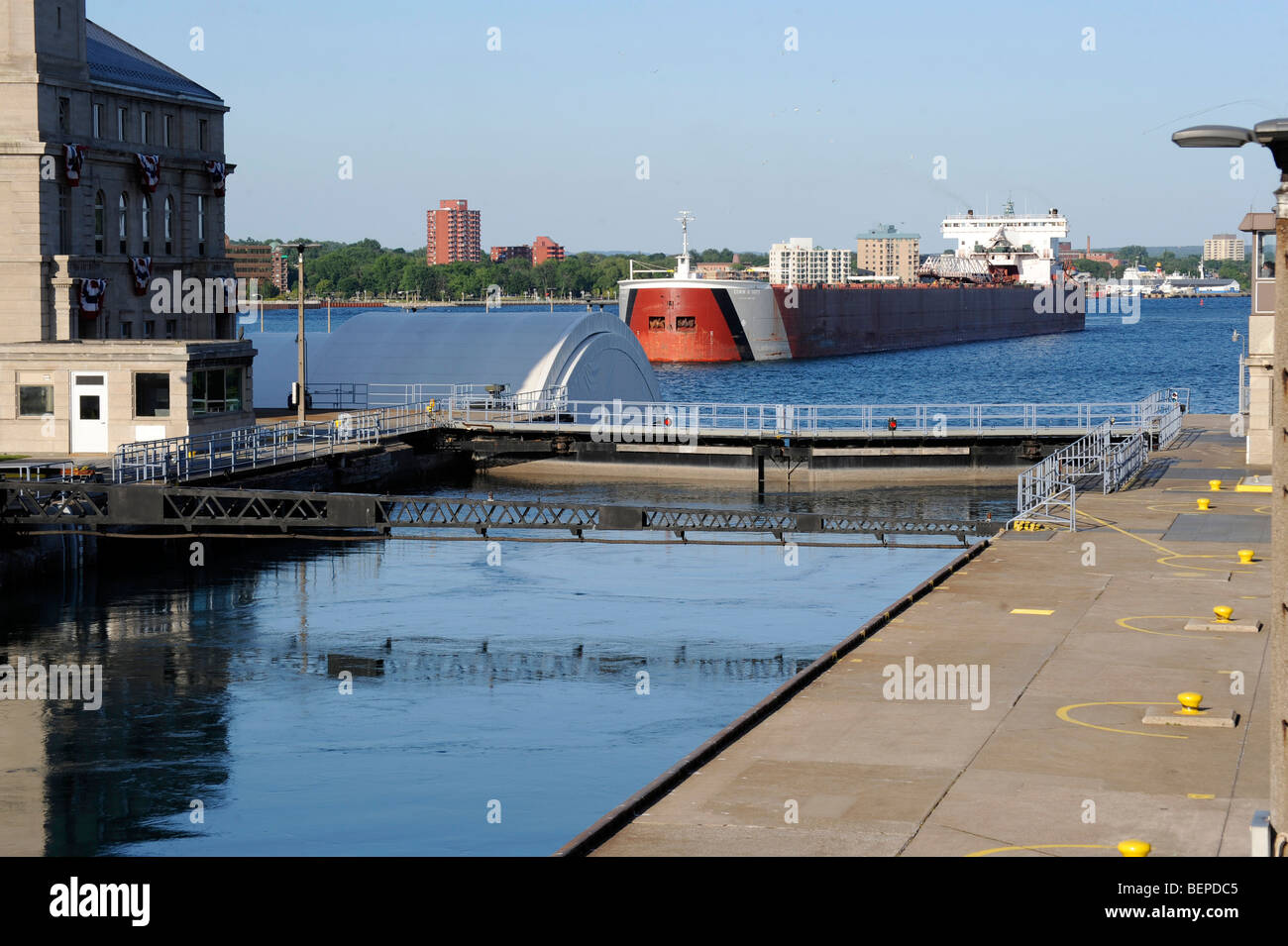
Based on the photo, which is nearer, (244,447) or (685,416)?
(244,447)

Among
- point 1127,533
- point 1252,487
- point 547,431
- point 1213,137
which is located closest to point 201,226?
point 547,431

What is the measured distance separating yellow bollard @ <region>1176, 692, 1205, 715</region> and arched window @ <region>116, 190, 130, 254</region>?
158 feet

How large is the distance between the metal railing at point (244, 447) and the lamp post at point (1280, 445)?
36.2m

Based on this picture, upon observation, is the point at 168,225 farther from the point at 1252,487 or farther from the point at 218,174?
the point at 1252,487

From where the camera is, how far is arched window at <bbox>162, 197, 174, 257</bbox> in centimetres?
6266

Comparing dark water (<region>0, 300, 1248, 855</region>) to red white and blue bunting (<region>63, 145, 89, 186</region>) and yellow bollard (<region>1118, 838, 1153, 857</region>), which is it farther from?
red white and blue bunting (<region>63, 145, 89, 186</region>)

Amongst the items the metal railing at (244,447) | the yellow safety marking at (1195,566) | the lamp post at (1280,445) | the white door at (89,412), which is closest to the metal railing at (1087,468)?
the yellow safety marking at (1195,566)

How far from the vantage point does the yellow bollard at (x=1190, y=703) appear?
21.7m

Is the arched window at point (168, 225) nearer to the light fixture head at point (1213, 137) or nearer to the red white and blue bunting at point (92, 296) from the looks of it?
the red white and blue bunting at point (92, 296)

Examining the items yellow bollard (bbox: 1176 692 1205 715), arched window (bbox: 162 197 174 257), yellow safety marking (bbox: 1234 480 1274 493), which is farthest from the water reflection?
arched window (bbox: 162 197 174 257)

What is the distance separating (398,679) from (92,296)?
31.5 m

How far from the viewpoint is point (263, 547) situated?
163 ft

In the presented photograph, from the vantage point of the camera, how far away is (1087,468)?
51.4 meters
